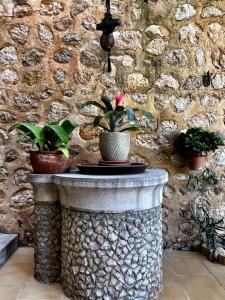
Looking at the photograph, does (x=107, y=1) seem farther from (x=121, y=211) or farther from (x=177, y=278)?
(x=177, y=278)

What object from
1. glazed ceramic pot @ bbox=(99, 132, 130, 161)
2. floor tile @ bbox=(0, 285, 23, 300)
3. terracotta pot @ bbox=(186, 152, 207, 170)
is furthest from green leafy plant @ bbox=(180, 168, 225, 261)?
floor tile @ bbox=(0, 285, 23, 300)

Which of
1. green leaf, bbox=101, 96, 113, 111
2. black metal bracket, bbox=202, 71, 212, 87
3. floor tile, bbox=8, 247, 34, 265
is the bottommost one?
floor tile, bbox=8, 247, 34, 265

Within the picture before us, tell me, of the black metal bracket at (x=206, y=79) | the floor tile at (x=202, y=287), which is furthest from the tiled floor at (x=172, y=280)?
the black metal bracket at (x=206, y=79)

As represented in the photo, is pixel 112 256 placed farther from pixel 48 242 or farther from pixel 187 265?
pixel 187 265

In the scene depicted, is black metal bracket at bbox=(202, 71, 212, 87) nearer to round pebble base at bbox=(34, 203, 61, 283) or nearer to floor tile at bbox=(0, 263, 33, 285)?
round pebble base at bbox=(34, 203, 61, 283)

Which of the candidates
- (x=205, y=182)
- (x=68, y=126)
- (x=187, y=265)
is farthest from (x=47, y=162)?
(x=205, y=182)

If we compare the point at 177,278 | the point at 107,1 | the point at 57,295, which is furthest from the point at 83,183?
the point at 107,1

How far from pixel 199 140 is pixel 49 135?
113 cm

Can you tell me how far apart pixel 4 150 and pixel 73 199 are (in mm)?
1077

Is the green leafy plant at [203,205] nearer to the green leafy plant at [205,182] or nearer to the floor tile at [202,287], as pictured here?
the green leafy plant at [205,182]

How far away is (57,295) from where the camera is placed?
1754 mm

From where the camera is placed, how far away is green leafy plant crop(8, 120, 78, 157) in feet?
6.10

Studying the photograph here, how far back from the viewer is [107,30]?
2.43 meters

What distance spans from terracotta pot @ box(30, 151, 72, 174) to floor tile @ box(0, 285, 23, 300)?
2.22 feet
